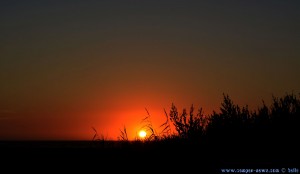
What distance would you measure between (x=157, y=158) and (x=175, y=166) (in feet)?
2.49

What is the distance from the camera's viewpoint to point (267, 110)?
45.3 ft

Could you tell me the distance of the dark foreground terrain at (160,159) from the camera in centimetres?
1103

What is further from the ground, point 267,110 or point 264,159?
point 267,110

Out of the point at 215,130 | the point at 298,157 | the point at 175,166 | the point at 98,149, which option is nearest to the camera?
the point at 298,157

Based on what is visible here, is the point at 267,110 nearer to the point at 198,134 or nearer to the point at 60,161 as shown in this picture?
the point at 198,134

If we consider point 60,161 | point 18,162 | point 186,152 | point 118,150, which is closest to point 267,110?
point 186,152

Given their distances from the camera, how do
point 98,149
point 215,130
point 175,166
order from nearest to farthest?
point 175,166
point 215,130
point 98,149

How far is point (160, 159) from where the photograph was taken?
12.4m

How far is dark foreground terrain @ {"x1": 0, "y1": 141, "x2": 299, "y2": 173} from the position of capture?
434 inches

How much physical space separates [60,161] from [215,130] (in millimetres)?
4442

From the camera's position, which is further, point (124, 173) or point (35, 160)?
point (35, 160)

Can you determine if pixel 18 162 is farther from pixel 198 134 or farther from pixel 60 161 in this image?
pixel 198 134

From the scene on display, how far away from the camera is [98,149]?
15031 millimetres

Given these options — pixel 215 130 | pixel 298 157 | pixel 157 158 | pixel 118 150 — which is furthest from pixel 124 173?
pixel 298 157
